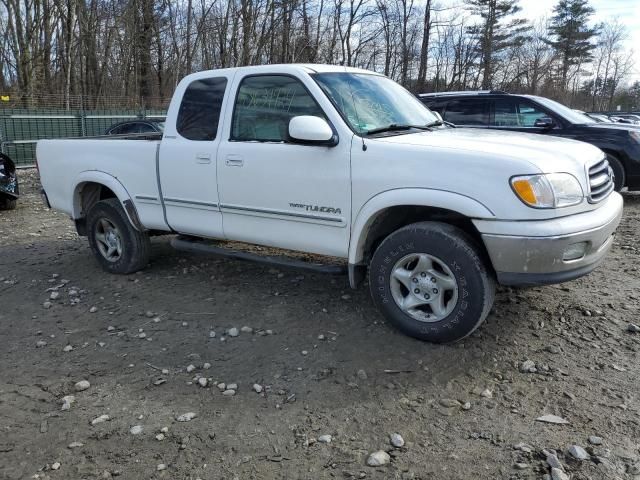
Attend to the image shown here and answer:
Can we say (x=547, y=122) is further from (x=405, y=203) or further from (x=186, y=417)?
(x=186, y=417)

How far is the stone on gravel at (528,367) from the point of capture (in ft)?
11.5

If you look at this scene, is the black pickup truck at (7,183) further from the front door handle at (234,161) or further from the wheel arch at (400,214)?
the wheel arch at (400,214)

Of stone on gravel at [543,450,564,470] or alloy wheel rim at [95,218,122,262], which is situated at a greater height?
alloy wheel rim at [95,218,122,262]

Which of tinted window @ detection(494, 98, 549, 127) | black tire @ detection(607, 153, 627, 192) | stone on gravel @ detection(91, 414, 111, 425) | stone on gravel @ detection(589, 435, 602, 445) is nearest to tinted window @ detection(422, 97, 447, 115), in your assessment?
tinted window @ detection(494, 98, 549, 127)

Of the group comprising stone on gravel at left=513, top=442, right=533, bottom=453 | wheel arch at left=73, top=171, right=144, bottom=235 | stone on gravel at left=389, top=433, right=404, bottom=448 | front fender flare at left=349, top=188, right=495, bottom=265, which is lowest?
stone on gravel at left=389, top=433, right=404, bottom=448

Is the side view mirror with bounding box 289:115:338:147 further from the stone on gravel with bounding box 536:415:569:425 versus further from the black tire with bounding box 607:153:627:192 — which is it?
the black tire with bounding box 607:153:627:192

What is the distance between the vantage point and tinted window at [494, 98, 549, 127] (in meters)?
9.10

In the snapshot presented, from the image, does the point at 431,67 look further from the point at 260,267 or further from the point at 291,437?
the point at 291,437

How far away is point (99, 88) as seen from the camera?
29.3 metres

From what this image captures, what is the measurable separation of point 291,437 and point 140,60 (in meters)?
30.5

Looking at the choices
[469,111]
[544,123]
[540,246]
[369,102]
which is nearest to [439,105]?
[469,111]

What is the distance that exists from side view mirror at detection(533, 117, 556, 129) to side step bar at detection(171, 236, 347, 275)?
20.2ft

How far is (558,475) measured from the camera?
252 centimetres

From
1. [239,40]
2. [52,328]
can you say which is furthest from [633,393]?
[239,40]
